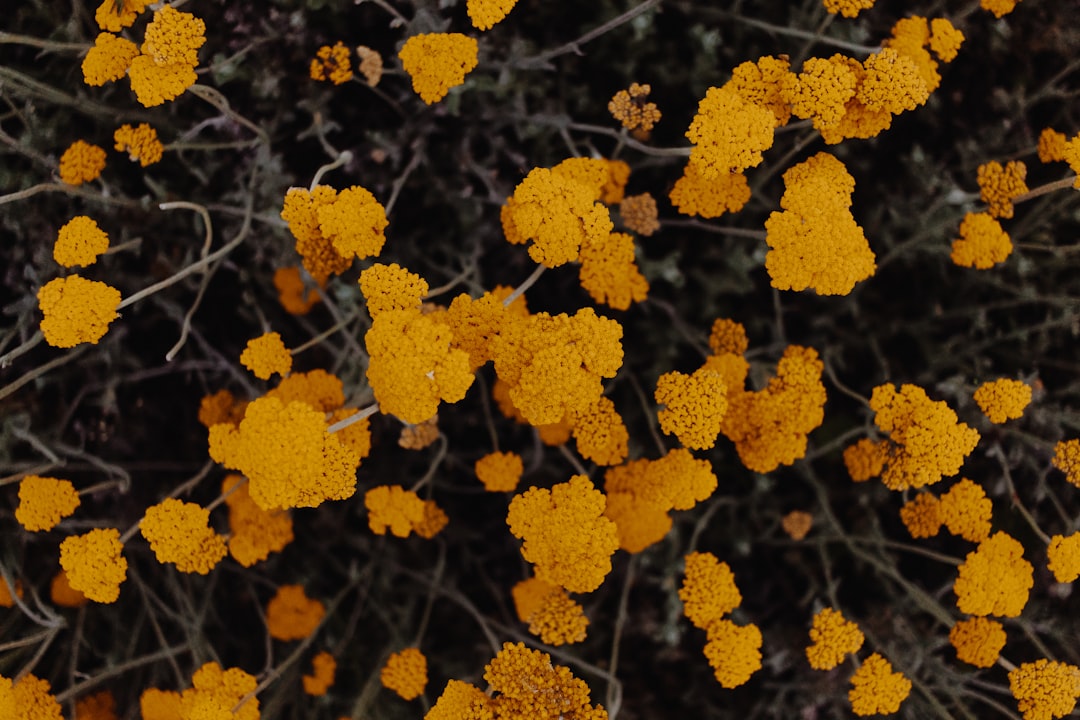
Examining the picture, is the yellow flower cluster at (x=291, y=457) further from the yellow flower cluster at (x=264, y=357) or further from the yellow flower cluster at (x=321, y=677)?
the yellow flower cluster at (x=321, y=677)

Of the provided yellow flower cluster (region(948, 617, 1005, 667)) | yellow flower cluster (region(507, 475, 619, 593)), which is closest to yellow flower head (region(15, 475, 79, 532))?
yellow flower cluster (region(507, 475, 619, 593))

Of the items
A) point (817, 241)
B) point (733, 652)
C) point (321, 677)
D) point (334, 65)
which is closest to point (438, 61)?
point (334, 65)

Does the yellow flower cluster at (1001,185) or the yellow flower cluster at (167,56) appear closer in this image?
the yellow flower cluster at (167,56)

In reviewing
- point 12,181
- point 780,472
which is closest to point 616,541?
point 780,472

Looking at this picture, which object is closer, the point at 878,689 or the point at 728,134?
the point at 728,134

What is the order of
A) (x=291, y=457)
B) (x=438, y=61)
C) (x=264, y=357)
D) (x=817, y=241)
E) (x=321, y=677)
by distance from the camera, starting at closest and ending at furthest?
(x=291, y=457), (x=817, y=241), (x=438, y=61), (x=264, y=357), (x=321, y=677)

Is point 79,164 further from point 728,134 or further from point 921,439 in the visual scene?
point 921,439

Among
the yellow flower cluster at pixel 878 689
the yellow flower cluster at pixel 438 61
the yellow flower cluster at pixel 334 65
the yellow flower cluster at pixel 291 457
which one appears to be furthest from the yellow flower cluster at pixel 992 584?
the yellow flower cluster at pixel 334 65
